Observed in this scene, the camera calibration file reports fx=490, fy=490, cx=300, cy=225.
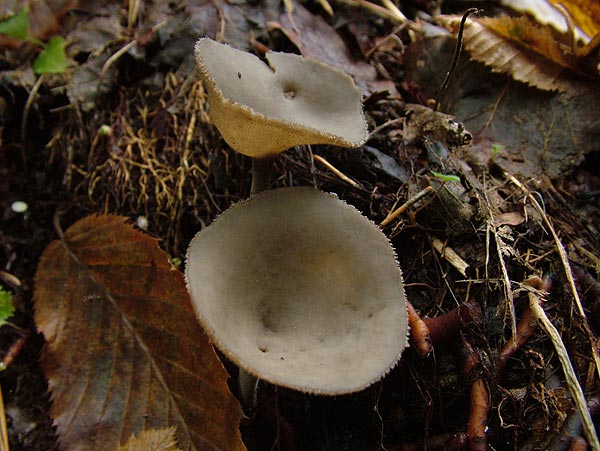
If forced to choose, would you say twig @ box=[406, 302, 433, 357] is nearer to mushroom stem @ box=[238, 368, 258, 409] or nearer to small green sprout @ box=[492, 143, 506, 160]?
mushroom stem @ box=[238, 368, 258, 409]

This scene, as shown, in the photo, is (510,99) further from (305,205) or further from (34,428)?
(34,428)

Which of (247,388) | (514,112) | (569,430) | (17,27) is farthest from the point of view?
(17,27)

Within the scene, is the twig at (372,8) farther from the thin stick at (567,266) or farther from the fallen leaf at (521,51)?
the thin stick at (567,266)

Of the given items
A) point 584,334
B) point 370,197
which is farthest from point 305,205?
point 584,334

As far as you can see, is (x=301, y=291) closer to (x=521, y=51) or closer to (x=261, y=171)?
(x=261, y=171)

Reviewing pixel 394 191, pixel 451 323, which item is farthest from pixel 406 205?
pixel 451 323

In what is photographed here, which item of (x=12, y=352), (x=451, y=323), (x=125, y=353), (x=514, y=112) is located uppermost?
(x=514, y=112)
